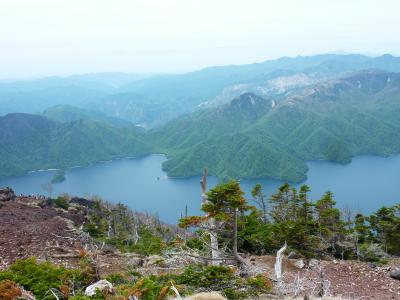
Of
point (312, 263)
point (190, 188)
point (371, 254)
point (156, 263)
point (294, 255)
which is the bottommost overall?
point (190, 188)

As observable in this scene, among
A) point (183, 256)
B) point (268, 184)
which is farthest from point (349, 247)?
point (268, 184)

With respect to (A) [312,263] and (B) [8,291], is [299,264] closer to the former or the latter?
(A) [312,263]

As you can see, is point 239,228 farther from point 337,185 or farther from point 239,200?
point 337,185

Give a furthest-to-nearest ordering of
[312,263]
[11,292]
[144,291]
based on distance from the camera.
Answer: [312,263] < [144,291] < [11,292]

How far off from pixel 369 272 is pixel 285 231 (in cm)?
609

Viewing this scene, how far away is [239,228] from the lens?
26.9 metres

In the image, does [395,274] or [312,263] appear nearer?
[395,274]

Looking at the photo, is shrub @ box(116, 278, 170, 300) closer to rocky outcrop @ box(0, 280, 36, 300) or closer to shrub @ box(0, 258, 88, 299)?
shrub @ box(0, 258, 88, 299)

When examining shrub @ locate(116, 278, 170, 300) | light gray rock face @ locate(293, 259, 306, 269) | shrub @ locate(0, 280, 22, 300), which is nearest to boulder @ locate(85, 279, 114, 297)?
shrub @ locate(116, 278, 170, 300)

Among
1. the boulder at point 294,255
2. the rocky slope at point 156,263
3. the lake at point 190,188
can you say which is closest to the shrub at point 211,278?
the rocky slope at point 156,263

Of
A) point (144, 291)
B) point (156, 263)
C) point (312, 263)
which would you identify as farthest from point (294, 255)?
point (144, 291)

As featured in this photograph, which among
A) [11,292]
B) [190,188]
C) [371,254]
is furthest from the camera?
[190,188]

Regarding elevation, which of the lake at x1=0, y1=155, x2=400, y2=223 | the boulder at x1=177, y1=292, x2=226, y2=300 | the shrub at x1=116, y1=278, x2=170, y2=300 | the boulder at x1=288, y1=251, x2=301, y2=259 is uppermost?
the shrub at x1=116, y1=278, x2=170, y2=300

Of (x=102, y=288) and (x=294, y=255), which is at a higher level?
(x=102, y=288)
